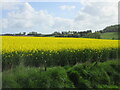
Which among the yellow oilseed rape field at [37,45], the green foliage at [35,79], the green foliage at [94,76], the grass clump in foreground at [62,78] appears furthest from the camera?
the yellow oilseed rape field at [37,45]

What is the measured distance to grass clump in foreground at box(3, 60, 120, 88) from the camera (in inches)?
233

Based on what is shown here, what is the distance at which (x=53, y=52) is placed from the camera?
875cm

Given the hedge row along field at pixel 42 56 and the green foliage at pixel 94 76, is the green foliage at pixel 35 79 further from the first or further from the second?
the hedge row along field at pixel 42 56

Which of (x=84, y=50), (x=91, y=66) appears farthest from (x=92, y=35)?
(x=91, y=66)

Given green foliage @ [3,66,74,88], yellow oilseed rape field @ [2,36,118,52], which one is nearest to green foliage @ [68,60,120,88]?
green foliage @ [3,66,74,88]

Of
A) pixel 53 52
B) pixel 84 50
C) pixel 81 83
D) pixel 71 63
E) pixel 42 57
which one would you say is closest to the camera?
pixel 81 83

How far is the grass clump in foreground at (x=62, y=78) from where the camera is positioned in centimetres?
592

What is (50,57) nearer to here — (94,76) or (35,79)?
(94,76)

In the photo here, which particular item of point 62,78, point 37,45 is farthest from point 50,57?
point 62,78

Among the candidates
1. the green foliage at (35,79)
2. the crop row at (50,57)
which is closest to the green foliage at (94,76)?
the green foliage at (35,79)

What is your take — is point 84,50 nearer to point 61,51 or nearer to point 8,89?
point 61,51

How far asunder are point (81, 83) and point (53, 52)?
256cm

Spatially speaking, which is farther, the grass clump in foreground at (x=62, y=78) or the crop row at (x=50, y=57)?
the crop row at (x=50, y=57)

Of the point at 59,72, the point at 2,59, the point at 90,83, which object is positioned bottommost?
the point at 90,83
